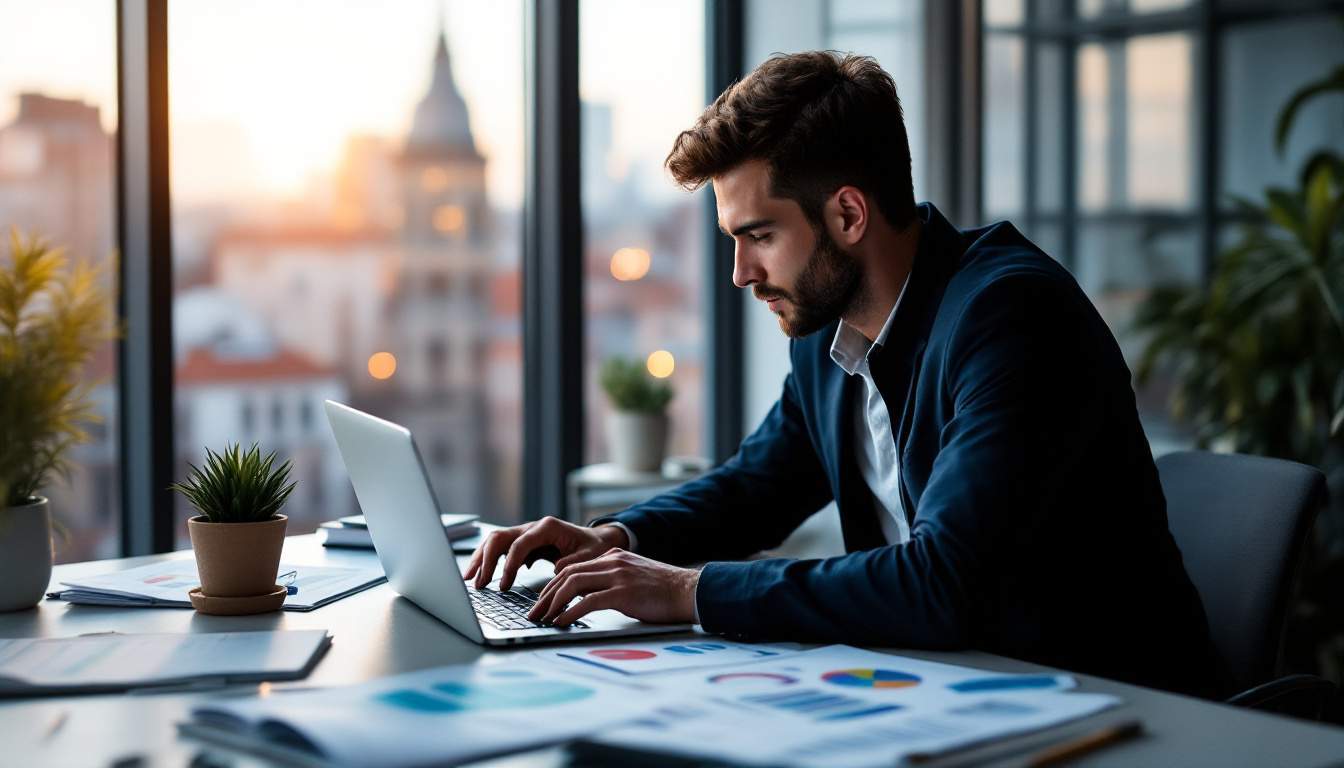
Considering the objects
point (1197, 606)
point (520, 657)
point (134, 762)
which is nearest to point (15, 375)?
point (134, 762)

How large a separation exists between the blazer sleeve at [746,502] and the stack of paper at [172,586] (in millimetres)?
365

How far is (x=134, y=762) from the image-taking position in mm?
962

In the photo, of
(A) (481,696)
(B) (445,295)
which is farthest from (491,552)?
(B) (445,295)

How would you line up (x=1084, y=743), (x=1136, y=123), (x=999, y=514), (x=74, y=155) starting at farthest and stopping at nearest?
(x=1136, y=123) → (x=74, y=155) → (x=999, y=514) → (x=1084, y=743)

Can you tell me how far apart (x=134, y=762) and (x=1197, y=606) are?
1210mm

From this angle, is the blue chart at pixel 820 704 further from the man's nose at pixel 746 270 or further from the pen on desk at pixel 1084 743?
the man's nose at pixel 746 270

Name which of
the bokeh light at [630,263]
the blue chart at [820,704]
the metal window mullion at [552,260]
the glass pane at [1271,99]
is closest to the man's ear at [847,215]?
the blue chart at [820,704]

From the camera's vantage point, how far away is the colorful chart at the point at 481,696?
1051 millimetres

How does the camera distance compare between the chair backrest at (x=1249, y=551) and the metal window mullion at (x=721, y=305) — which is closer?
the chair backrest at (x=1249, y=551)

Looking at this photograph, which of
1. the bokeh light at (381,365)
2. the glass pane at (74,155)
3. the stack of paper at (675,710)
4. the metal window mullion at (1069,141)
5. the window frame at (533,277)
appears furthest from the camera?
the metal window mullion at (1069,141)

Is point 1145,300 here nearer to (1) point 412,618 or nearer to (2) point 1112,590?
(2) point 1112,590

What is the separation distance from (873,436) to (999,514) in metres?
0.52

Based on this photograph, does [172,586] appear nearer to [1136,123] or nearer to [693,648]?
[693,648]

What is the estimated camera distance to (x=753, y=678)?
113 centimetres
